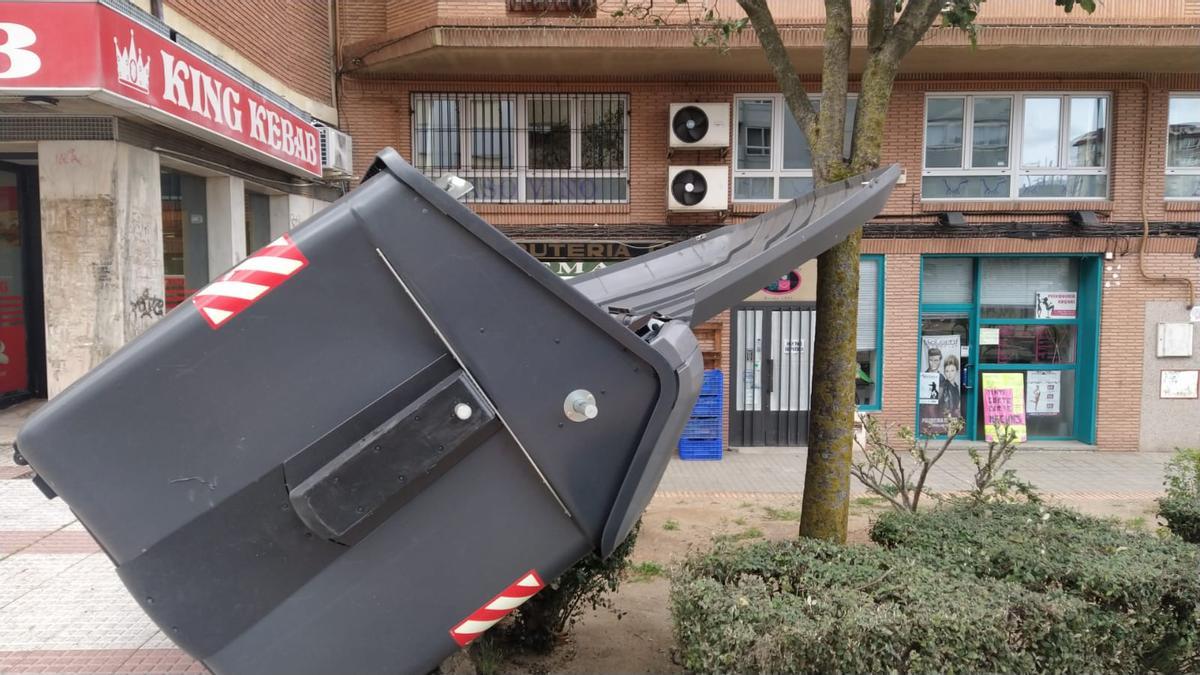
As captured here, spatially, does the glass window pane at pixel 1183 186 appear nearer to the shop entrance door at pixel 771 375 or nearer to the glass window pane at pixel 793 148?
the glass window pane at pixel 793 148

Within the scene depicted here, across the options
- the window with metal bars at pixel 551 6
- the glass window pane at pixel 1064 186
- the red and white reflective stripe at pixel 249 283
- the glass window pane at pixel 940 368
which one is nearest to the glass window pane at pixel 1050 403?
the glass window pane at pixel 940 368

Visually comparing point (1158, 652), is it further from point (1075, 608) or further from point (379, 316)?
point (379, 316)

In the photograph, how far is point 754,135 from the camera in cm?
1054

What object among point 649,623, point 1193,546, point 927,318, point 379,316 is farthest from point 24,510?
point 927,318

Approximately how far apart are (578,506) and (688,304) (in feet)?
3.33

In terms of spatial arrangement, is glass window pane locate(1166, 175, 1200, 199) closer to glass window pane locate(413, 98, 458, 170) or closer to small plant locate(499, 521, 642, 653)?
glass window pane locate(413, 98, 458, 170)

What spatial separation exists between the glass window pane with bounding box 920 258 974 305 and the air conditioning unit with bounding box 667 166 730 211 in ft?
11.1

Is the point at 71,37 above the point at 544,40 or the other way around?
the other way around

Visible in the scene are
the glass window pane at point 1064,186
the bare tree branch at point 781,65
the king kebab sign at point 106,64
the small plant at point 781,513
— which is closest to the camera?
the bare tree branch at point 781,65

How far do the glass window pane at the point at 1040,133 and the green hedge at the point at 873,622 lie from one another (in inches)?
370

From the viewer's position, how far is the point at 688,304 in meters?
2.81

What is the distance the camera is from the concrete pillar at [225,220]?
29.2 ft

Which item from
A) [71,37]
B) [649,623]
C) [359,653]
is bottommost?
[649,623]

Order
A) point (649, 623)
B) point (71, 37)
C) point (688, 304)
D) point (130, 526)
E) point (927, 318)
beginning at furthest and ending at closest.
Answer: point (927, 318) → point (71, 37) → point (649, 623) → point (688, 304) → point (130, 526)
